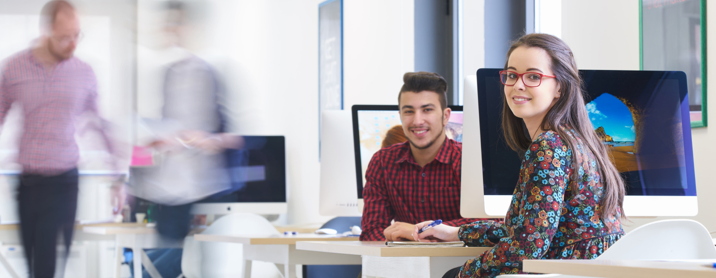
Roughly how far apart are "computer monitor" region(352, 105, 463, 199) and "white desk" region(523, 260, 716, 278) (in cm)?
147

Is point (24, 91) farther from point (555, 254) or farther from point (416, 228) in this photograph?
point (555, 254)

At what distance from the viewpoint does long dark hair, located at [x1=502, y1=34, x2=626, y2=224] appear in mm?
1213

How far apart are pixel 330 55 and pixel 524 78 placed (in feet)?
8.95

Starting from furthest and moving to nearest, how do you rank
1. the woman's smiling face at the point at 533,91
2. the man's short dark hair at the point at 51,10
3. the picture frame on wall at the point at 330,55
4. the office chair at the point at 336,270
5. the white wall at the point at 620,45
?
1. the picture frame on wall at the point at 330,55
2. the man's short dark hair at the point at 51,10
3. the office chair at the point at 336,270
4. the white wall at the point at 620,45
5. the woman's smiling face at the point at 533,91

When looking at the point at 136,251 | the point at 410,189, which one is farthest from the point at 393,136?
the point at 136,251

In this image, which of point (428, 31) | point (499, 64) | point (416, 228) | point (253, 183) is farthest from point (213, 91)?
point (416, 228)

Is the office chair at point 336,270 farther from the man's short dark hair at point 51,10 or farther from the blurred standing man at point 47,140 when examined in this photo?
the man's short dark hair at point 51,10

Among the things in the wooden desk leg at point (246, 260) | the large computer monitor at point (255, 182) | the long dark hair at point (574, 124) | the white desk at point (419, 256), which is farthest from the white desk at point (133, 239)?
the long dark hair at point (574, 124)

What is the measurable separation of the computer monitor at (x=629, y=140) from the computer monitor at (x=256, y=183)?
205 cm

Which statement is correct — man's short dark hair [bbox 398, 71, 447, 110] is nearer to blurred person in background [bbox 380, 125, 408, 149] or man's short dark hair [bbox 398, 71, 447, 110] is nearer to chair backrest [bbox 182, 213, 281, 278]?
blurred person in background [bbox 380, 125, 408, 149]

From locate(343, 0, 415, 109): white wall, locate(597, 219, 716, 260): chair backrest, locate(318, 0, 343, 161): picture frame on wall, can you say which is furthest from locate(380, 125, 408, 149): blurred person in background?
locate(318, 0, 343, 161): picture frame on wall

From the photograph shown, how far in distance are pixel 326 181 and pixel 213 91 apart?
1.18 m

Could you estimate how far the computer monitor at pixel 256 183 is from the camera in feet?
11.4

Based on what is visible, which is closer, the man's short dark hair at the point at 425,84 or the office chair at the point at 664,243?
the office chair at the point at 664,243
